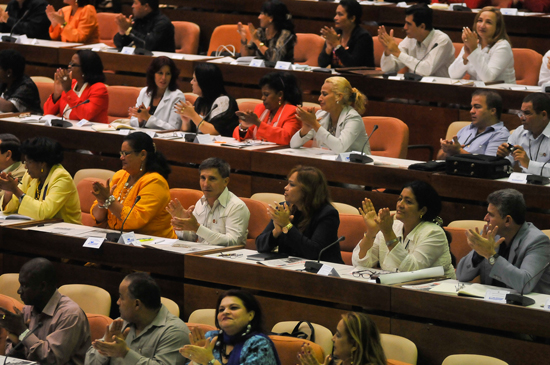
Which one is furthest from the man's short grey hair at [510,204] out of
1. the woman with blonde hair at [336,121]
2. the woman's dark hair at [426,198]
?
the woman with blonde hair at [336,121]

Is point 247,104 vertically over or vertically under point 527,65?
under

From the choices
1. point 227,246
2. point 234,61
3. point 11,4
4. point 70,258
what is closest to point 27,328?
point 70,258

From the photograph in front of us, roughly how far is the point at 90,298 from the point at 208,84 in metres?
2.32

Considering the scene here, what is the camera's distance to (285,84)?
5.23m

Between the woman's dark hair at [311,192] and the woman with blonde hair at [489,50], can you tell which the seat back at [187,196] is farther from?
the woman with blonde hair at [489,50]

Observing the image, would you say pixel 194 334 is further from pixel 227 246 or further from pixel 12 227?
pixel 12 227

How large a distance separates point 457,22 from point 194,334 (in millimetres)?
4483

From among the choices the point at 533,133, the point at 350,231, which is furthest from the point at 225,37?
the point at 350,231

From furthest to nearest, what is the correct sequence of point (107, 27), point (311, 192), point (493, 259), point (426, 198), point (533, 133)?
point (107, 27), point (533, 133), point (311, 192), point (426, 198), point (493, 259)

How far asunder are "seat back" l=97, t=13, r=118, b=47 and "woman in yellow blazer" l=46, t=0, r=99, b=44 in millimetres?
412

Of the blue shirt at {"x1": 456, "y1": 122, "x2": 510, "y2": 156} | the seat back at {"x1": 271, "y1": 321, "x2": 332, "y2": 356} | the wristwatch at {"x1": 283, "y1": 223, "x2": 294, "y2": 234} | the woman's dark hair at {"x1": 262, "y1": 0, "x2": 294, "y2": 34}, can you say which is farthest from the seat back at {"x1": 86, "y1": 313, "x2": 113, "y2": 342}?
the woman's dark hair at {"x1": 262, "y1": 0, "x2": 294, "y2": 34}

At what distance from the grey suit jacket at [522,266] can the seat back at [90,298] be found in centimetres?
157

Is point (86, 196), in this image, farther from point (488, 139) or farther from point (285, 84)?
point (488, 139)

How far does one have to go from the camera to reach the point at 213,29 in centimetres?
752
